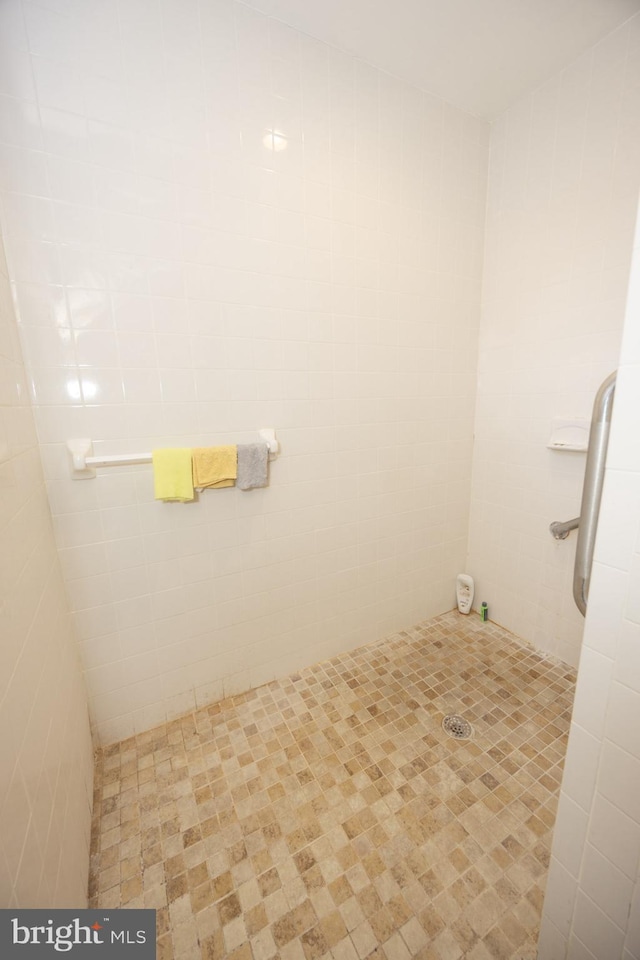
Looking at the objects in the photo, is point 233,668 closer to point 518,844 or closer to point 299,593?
point 299,593

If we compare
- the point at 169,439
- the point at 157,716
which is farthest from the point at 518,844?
the point at 169,439

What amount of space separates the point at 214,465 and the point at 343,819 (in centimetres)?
123

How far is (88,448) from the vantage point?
3.92 feet

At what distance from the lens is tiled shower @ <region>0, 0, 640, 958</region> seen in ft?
2.95

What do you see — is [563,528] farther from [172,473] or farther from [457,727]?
[172,473]

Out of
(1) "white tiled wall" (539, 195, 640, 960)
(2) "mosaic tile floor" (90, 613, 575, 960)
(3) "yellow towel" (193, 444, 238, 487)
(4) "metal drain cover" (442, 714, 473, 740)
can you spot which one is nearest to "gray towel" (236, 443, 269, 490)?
(3) "yellow towel" (193, 444, 238, 487)

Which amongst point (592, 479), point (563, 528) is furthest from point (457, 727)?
point (592, 479)

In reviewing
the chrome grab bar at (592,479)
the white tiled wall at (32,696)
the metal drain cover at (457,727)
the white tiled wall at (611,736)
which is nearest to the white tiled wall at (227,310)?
the white tiled wall at (32,696)

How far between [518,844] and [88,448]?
179 cm

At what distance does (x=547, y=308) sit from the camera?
169cm

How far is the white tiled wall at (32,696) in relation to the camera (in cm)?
59

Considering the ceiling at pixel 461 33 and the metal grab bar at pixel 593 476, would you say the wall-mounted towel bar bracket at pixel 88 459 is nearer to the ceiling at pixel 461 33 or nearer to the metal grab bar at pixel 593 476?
the metal grab bar at pixel 593 476

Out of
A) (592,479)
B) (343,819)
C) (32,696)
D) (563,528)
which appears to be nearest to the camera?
(32,696)

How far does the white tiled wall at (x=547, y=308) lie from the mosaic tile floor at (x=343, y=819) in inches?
21.3
